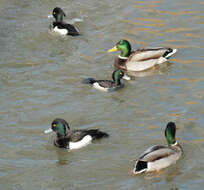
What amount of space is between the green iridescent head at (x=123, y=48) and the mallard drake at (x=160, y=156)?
4.44 metres

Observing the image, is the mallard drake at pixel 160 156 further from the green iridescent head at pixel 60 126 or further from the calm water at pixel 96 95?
the green iridescent head at pixel 60 126

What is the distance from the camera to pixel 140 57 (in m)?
13.5

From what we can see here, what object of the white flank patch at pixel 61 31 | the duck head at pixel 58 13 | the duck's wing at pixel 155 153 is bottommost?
the duck's wing at pixel 155 153

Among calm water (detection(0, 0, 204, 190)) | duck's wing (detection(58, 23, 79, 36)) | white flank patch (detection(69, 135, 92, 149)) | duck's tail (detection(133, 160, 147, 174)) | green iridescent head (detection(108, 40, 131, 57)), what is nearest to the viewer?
duck's tail (detection(133, 160, 147, 174))

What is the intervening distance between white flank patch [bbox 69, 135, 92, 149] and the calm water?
9 cm

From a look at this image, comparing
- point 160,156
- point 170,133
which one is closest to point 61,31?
point 170,133

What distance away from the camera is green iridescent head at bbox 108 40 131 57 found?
1379 cm

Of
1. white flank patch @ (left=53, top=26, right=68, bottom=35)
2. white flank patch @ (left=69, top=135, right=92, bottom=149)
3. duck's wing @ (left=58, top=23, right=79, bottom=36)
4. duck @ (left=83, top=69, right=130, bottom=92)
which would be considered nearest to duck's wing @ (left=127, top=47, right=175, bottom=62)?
duck @ (left=83, top=69, right=130, bottom=92)

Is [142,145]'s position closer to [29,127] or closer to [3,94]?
[29,127]

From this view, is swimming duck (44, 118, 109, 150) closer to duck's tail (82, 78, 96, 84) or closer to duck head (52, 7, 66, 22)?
duck's tail (82, 78, 96, 84)

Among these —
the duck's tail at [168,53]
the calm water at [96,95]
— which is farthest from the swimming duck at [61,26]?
the duck's tail at [168,53]

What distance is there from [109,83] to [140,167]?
3510 mm

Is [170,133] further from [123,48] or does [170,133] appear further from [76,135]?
[123,48]

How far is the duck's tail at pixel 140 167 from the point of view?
29.5 feet
